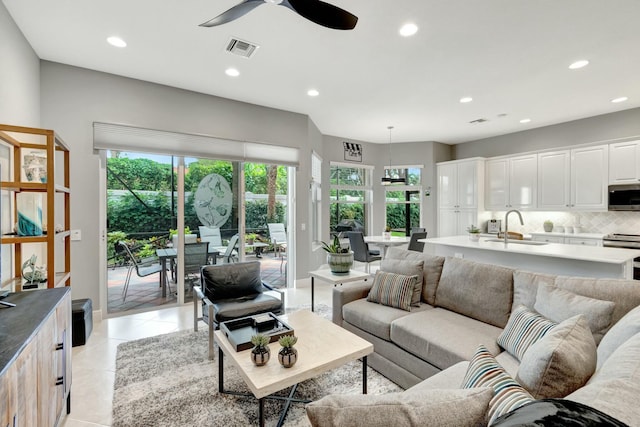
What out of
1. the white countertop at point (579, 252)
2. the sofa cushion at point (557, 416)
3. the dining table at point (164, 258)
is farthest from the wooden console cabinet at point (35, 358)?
the white countertop at point (579, 252)

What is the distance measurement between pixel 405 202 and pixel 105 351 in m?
6.62

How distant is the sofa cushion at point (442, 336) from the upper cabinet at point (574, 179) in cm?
466

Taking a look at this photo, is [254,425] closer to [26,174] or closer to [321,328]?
[321,328]

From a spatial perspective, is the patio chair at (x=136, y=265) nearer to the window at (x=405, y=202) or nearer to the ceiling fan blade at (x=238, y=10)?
the ceiling fan blade at (x=238, y=10)

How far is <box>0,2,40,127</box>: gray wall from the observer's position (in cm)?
252

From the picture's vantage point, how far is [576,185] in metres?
5.43

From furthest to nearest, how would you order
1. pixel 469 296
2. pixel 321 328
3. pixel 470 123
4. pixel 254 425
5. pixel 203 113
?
1. pixel 470 123
2. pixel 203 113
3. pixel 469 296
4. pixel 321 328
5. pixel 254 425

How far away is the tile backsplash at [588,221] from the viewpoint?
16.7 feet

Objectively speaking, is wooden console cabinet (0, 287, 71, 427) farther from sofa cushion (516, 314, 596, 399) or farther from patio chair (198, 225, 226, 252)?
patio chair (198, 225, 226, 252)

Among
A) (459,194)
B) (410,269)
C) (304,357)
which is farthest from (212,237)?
(459,194)

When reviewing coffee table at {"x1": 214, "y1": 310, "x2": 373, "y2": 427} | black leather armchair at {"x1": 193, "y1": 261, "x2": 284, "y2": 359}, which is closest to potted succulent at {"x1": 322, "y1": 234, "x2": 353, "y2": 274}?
black leather armchair at {"x1": 193, "y1": 261, "x2": 284, "y2": 359}

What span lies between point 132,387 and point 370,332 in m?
1.95

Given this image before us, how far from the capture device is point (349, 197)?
737 cm

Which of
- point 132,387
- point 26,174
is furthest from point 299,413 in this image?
point 26,174
